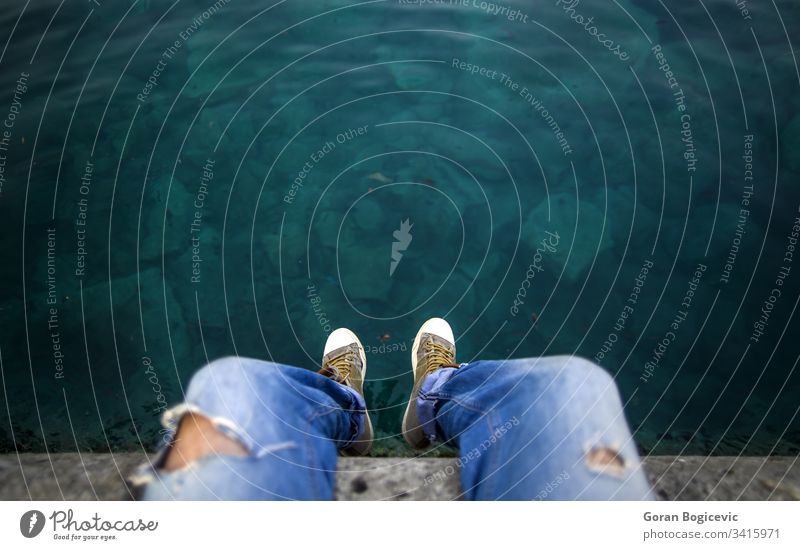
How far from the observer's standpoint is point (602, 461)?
3.85 ft

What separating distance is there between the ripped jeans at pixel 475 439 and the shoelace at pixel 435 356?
253 mm

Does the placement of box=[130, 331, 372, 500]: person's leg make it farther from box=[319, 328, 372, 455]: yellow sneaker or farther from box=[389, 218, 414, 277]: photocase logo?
box=[389, 218, 414, 277]: photocase logo

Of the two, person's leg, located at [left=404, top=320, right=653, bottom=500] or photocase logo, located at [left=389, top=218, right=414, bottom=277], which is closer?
person's leg, located at [left=404, top=320, right=653, bottom=500]

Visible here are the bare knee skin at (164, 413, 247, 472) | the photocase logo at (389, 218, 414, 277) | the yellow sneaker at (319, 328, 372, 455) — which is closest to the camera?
the bare knee skin at (164, 413, 247, 472)

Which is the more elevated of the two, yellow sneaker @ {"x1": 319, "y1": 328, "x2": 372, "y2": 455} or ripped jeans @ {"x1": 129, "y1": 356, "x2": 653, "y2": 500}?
ripped jeans @ {"x1": 129, "y1": 356, "x2": 653, "y2": 500}

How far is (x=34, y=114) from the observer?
1.96 metres

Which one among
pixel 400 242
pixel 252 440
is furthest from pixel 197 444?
pixel 400 242

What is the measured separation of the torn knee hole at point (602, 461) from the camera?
117cm

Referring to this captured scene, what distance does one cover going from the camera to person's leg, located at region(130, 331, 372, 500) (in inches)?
43.8

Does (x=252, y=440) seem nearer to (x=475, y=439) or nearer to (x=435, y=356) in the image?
(x=475, y=439)

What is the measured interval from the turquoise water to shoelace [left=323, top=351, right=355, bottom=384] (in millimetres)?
119
